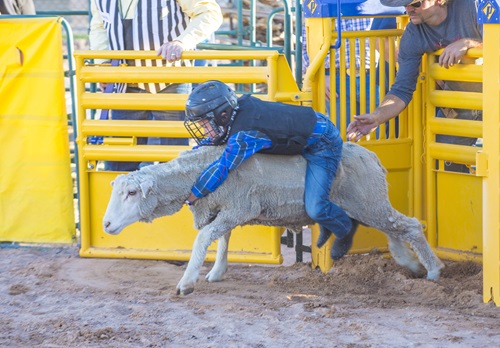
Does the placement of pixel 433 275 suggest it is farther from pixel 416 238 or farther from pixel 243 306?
pixel 243 306

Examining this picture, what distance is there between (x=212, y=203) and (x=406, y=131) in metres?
1.89

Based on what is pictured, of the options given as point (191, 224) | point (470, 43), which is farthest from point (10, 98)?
point (470, 43)

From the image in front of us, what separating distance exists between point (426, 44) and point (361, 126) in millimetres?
762

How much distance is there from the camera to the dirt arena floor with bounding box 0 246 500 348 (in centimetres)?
546

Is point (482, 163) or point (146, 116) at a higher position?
point (146, 116)

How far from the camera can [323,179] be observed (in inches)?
249

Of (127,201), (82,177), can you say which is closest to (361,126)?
(127,201)

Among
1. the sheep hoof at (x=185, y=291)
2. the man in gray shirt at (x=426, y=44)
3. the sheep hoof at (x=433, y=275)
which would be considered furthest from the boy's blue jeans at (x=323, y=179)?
the sheep hoof at (x=185, y=291)

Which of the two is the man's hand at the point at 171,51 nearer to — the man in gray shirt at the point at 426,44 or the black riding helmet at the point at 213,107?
the black riding helmet at the point at 213,107

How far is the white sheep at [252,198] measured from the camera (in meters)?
6.12

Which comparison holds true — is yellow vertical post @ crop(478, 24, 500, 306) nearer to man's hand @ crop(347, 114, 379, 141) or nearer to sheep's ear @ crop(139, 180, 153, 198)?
man's hand @ crop(347, 114, 379, 141)

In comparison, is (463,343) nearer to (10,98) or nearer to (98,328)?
(98,328)

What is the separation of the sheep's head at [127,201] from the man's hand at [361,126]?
1586 millimetres

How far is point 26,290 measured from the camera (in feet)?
22.0
